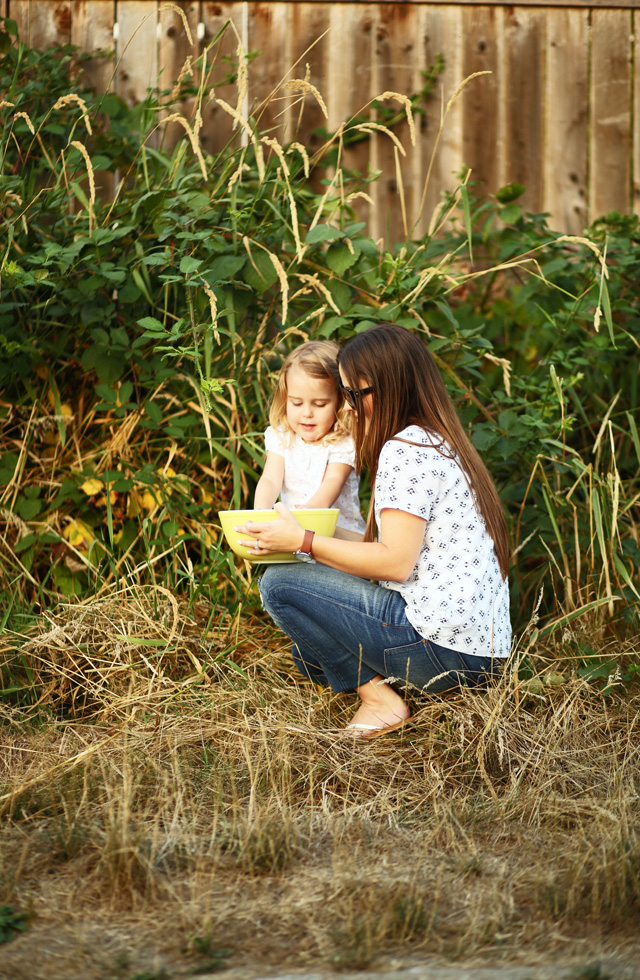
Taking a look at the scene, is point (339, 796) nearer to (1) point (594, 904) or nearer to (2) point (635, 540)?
(1) point (594, 904)

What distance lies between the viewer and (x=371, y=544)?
210 cm

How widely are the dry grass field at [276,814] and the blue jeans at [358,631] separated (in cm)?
9

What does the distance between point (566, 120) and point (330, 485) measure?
81.9 inches

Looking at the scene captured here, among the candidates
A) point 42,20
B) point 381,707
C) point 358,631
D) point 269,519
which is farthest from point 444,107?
point 381,707

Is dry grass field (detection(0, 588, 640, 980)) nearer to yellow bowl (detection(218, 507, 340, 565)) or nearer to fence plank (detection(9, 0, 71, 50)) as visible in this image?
yellow bowl (detection(218, 507, 340, 565))

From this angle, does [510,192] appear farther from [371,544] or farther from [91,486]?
[91,486]

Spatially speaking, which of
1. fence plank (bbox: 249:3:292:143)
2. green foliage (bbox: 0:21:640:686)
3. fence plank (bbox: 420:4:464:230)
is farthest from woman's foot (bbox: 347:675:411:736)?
fence plank (bbox: 249:3:292:143)

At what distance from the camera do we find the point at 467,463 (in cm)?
216

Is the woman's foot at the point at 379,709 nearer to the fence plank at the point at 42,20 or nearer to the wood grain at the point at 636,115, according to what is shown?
the wood grain at the point at 636,115

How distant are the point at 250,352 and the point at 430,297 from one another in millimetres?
594

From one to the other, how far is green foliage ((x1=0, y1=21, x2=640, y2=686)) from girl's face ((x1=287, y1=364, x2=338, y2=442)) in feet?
0.65

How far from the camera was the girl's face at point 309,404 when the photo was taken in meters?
2.46

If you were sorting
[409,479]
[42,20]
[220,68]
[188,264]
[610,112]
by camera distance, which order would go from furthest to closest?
[610,112] → [220,68] → [42,20] → [188,264] → [409,479]

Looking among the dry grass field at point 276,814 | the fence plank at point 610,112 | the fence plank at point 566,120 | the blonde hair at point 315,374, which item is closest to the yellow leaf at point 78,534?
the dry grass field at point 276,814
